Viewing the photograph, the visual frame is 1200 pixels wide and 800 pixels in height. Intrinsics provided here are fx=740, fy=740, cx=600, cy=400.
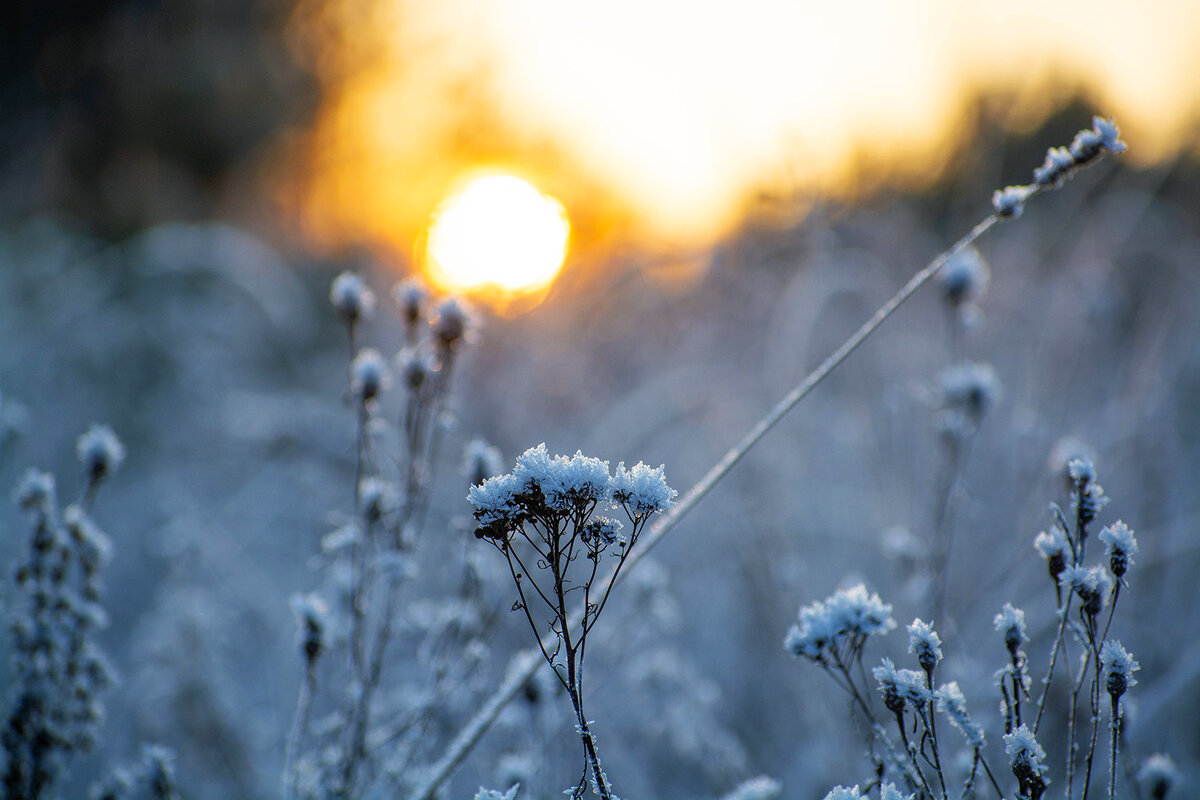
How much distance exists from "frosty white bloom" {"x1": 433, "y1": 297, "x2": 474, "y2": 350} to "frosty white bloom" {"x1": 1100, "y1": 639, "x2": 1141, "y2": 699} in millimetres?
957

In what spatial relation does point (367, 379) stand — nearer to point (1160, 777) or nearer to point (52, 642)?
point (52, 642)

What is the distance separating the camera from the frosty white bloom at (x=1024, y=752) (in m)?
0.78

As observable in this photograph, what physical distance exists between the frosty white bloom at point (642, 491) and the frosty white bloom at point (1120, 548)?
0.47 meters

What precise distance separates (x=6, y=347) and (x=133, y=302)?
6.35ft

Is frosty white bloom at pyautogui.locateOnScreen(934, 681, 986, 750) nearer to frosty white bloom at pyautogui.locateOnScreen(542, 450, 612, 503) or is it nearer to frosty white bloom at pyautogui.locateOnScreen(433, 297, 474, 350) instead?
frosty white bloom at pyautogui.locateOnScreen(542, 450, 612, 503)

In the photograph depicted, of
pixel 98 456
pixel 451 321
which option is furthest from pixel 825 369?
pixel 98 456

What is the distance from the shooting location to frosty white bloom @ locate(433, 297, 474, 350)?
120cm

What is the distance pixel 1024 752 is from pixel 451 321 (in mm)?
951

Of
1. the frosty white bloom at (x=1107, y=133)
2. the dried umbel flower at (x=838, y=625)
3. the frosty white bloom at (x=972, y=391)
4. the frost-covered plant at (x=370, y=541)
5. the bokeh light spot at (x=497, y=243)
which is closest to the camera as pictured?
the dried umbel flower at (x=838, y=625)

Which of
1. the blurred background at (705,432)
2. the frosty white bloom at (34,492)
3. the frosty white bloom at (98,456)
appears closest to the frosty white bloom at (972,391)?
the blurred background at (705,432)

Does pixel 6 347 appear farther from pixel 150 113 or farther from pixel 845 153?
pixel 150 113

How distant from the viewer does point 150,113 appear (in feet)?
36.6

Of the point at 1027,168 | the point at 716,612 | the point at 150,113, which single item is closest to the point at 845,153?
the point at 716,612

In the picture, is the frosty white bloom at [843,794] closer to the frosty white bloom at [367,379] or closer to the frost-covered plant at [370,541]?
the frost-covered plant at [370,541]
